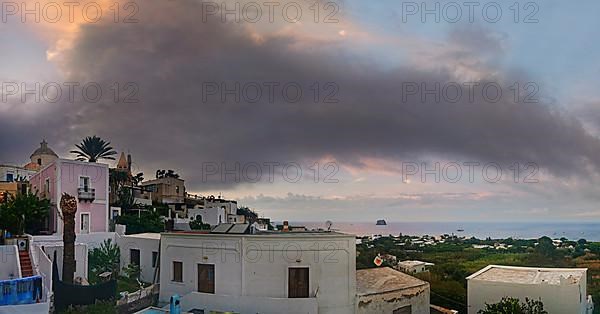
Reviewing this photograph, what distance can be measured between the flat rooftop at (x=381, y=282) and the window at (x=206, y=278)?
4.72 meters

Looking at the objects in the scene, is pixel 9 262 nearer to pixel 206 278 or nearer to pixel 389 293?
pixel 206 278

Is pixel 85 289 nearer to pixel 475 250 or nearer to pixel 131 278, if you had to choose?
pixel 131 278

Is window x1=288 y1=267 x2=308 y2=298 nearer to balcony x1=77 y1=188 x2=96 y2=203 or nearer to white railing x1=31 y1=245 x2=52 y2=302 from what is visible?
white railing x1=31 y1=245 x2=52 y2=302

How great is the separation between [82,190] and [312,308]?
1324 cm

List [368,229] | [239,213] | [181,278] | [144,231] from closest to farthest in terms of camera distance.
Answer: [181,278], [144,231], [368,229], [239,213]

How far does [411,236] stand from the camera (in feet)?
162

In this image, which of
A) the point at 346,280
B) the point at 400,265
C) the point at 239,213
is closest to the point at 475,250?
the point at 400,265

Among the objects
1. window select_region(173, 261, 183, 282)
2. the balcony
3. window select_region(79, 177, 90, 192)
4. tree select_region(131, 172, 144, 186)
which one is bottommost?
window select_region(173, 261, 183, 282)

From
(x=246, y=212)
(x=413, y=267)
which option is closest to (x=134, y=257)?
(x=413, y=267)

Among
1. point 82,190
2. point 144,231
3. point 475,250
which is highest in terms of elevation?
point 82,190

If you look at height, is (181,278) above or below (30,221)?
below

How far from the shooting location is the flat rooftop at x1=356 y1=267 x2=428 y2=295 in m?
17.5

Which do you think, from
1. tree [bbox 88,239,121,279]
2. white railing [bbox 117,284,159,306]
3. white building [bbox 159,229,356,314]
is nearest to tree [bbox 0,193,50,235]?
tree [bbox 88,239,121,279]

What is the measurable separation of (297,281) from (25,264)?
29.3 ft
